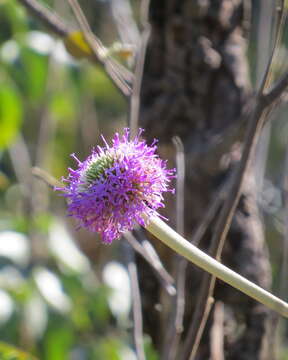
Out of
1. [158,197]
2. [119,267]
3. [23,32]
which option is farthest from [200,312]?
[23,32]

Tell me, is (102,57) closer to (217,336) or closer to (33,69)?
(217,336)

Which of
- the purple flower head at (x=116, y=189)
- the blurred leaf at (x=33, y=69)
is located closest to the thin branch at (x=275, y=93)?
the purple flower head at (x=116, y=189)

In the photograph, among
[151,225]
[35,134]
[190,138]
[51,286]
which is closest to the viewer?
[151,225]

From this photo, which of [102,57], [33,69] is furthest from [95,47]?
[33,69]

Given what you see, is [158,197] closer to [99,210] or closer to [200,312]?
[99,210]

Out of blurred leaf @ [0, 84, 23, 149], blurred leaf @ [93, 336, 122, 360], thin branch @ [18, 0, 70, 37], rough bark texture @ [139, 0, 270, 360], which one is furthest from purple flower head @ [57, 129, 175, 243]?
blurred leaf @ [0, 84, 23, 149]

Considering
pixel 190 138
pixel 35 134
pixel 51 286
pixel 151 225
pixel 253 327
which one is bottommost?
pixel 151 225

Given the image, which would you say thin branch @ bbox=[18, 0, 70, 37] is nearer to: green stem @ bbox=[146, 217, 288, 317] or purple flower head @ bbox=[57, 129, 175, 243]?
purple flower head @ bbox=[57, 129, 175, 243]

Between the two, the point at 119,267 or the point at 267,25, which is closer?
the point at 267,25
